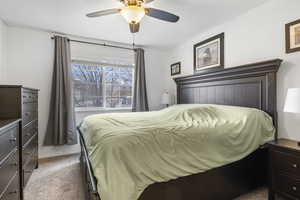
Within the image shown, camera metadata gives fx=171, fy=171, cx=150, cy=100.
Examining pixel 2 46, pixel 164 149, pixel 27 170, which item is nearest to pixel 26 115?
pixel 27 170

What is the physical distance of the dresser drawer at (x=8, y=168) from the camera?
1.28 metres

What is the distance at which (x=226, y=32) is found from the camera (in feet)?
9.61

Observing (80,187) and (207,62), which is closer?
(80,187)

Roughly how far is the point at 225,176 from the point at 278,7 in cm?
222

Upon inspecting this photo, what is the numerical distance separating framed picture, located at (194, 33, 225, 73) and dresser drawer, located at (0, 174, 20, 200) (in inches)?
125

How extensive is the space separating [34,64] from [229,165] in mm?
3644

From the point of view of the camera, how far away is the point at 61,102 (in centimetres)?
330

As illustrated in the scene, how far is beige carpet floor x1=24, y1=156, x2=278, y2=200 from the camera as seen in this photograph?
205 centimetres

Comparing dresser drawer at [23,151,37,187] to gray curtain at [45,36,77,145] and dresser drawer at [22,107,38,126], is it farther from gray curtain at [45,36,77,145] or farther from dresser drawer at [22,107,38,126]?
gray curtain at [45,36,77,145]

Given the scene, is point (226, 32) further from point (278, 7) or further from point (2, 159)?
point (2, 159)

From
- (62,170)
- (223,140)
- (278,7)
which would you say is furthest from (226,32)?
(62,170)

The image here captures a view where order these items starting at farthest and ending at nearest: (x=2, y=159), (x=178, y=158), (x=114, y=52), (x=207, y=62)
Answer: (x=114, y=52), (x=207, y=62), (x=178, y=158), (x=2, y=159)

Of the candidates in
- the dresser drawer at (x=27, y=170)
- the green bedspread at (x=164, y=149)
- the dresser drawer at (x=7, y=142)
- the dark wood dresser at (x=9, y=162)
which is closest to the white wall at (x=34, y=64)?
the dresser drawer at (x=27, y=170)

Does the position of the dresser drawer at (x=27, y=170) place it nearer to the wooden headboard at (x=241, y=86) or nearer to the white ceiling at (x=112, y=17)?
the white ceiling at (x=112, y=17)
